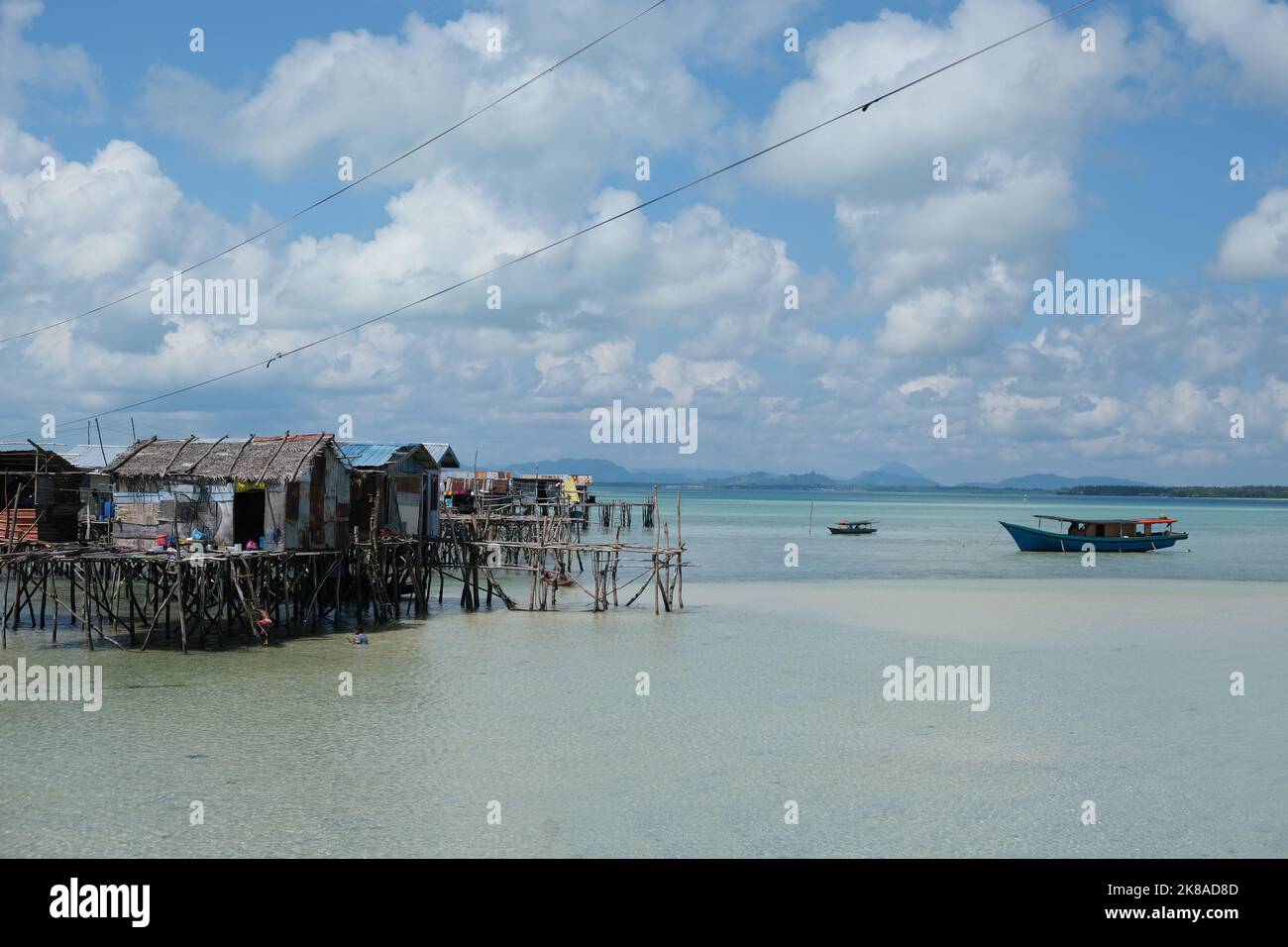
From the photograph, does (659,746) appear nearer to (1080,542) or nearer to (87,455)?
(87,455)

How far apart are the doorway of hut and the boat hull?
118 feet

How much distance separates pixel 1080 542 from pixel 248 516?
38.0m

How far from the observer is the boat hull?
45.7 metres

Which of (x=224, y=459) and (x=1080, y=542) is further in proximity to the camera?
(x=1080, y=542)

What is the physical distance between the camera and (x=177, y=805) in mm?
9406

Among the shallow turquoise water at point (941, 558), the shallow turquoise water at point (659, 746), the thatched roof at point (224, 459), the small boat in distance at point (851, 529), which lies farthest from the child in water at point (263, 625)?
the small boat in distance at point (851, 529)

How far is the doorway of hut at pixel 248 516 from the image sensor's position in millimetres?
19344

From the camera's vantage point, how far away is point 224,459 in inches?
768

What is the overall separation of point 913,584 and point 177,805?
2604 cm

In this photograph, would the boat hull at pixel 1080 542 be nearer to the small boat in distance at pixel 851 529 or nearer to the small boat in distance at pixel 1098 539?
the small boat in distance at pixel 1098 539

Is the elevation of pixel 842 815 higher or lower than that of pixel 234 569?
lower

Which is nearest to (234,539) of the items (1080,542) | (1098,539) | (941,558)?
(941,558)
